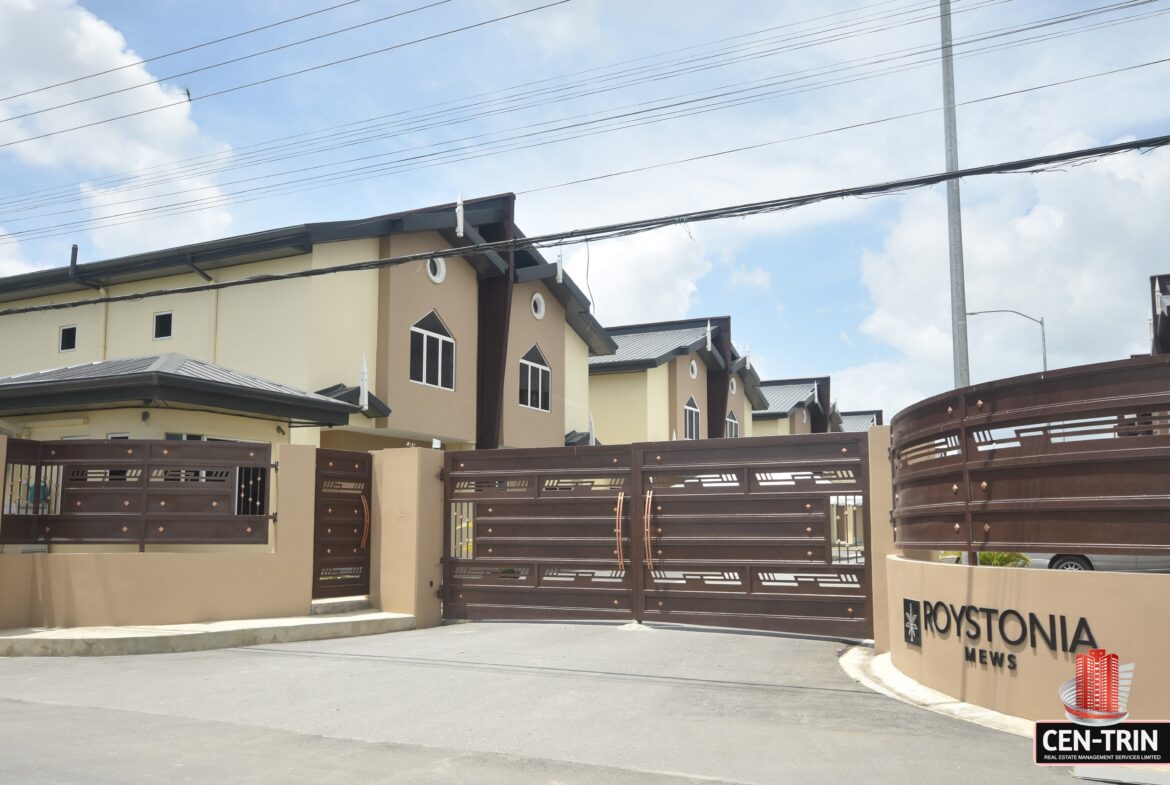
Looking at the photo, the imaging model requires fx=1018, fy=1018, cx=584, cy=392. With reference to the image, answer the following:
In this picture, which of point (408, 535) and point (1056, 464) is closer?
point (1056, 464)

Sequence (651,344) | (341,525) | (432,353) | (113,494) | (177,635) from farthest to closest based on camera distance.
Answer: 1. (651,344)
2. (432,353)
3. (341,525)
4. (113,494)
5. (177,635)

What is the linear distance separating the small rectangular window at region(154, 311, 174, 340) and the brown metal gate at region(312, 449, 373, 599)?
9673 millimetres

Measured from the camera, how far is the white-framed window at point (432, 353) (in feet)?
74.5

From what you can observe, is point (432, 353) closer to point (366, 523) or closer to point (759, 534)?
point (366, 523)

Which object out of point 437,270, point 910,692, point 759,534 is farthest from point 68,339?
point 910,692

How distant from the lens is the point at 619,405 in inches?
1291

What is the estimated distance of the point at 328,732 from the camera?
705 centimetres

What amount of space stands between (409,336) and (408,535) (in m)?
9.40

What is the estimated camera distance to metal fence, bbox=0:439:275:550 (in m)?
12.3

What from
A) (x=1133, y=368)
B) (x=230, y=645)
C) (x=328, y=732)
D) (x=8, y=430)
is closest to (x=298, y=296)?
(x=8, y=430)

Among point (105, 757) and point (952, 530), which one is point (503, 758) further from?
point (952, 530)

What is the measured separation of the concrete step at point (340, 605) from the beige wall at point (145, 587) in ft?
0.76

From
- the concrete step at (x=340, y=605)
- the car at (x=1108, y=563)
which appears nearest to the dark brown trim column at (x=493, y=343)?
the concrete step at (x=340, y=605)

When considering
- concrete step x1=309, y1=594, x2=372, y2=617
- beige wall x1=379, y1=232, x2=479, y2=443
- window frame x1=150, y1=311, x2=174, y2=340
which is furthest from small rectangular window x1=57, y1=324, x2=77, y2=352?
concrete step x1=309, y1=594, x2=372, y2=617
